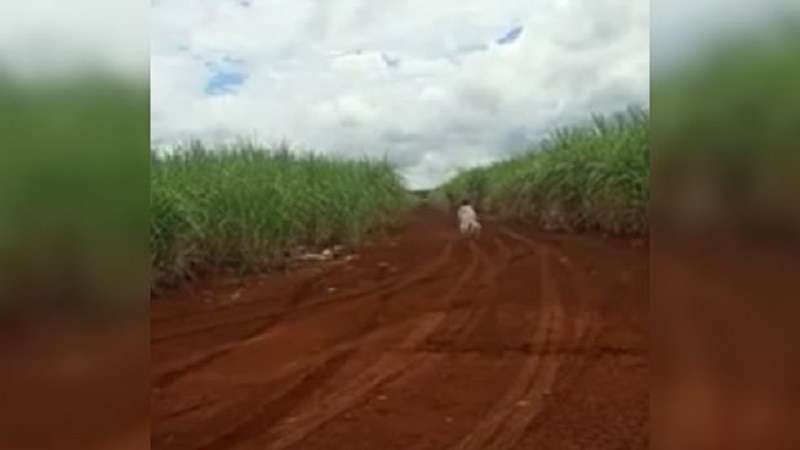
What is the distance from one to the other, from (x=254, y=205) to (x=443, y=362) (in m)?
0.57

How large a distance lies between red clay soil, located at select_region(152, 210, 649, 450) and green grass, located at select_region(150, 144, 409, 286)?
0.12 m

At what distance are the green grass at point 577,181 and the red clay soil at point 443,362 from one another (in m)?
0.06

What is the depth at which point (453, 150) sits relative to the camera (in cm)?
273

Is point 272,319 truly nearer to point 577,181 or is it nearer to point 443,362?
point 443,362

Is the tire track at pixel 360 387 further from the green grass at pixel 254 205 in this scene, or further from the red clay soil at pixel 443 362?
the green grass at pixel 254 205

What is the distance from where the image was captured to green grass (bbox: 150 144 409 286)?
270cm

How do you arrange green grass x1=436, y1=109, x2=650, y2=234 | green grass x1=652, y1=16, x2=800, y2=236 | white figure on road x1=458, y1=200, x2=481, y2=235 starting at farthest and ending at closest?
white figure on road x1=458, y1=200, x2=481, y2=235
green grass x1=436, y1=109, x2=650, y2=234
green grass x1=652, y1=16, x2=800, y2=236

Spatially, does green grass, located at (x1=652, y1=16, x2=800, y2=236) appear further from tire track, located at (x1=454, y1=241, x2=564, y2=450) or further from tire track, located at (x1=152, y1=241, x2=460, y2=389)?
tire track, located at (x1=152, y1=241, x2=460, y2=389)

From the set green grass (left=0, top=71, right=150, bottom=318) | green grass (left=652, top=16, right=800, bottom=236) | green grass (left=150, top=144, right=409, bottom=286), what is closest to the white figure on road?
green grass (left=150, top=144, right=409, bottom=286)

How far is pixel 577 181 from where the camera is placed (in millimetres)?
2738

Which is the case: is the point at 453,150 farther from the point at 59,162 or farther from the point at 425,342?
the point at 59,162

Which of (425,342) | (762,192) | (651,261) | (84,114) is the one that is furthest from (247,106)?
(762,192)

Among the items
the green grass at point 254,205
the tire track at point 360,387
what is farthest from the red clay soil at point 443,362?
the green grass at point 254,205

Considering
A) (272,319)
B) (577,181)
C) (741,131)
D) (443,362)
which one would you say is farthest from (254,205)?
(741,131)
